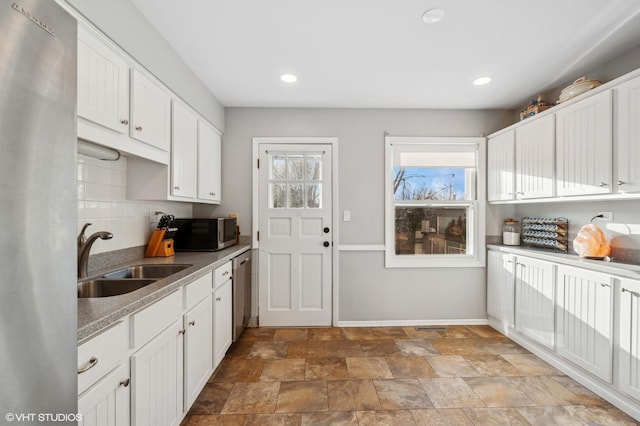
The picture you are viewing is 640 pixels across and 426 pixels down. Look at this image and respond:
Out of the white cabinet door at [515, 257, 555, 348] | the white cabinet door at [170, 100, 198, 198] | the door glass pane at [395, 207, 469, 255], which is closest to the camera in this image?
the white cabinet door at [170, 100, 198, 198]

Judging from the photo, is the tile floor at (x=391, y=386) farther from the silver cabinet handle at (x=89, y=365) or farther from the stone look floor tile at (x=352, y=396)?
the silver cabinet handle at (x=89, y=365)

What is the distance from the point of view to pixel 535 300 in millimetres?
2684

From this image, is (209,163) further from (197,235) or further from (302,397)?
(302,397)

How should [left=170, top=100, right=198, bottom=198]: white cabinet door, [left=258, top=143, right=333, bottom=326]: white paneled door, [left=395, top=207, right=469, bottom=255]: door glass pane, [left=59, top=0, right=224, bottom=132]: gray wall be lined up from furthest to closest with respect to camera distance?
[left=395, top=207, right=469, bottom=255]: door glass pane → [left=258, top=143, right=333, bottom=326]: white paneled door → [left=170, top=100, right=198, bottom=198]: white cabinet door → [left=59, top=0, right=224, bottom=132]: gray wall

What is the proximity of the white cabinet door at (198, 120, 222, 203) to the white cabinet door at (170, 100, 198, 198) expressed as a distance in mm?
102

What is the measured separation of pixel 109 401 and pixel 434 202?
330 centimetres

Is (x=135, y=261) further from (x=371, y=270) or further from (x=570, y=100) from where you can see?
(x=570, y=100)

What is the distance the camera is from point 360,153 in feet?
11.3

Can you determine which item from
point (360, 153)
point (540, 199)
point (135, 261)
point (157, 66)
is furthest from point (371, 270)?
point (157, 66)

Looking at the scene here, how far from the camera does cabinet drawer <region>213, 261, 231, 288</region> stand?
7.65ft

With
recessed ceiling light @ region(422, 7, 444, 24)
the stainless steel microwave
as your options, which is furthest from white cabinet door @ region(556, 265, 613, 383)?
the stainless steel microwave

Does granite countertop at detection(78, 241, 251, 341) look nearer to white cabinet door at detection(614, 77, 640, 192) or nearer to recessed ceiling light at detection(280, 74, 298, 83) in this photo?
recessed ceiling light at detection(280, 74, 298, 83)

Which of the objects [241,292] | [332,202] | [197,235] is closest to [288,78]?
[332,202]

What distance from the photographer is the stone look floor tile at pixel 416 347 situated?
2.75 meters
